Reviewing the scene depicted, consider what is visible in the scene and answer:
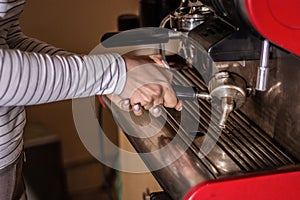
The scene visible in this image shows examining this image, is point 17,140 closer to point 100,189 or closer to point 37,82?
point 37,82

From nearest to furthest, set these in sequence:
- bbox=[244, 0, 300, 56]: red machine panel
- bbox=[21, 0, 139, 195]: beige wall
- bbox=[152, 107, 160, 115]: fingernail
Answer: bbox=[244, 0, 300, 56]: red machine panel < bbox=[152, 107, 160, 115]: fingernail < bbox=[21, 0, 139, 195]: beige wall

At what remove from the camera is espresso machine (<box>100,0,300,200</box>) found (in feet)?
1.74

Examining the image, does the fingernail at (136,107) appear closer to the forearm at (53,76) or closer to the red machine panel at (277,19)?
the forearm at (53,76)

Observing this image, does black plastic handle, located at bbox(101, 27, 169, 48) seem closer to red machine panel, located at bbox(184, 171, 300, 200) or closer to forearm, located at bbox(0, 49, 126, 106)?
forearm, located at bbox(0, 49, 126, 106)

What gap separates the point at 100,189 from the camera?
1642mm

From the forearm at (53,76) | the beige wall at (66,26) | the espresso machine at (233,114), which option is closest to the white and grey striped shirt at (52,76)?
the forearm at (53,76)

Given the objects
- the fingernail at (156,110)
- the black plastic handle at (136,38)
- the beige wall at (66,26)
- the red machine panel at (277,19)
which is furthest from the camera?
the beige wall at (66,26)

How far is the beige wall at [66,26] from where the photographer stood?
1397mm

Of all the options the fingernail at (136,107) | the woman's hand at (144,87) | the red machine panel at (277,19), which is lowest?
the fingernail at (136,107)

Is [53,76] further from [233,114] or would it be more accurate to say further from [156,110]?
[233,114]

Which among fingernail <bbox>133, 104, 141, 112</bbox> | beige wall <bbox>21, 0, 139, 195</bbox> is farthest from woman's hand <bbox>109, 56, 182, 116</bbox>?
beige wall <bbox>21, 0, 139, 195</bbox>

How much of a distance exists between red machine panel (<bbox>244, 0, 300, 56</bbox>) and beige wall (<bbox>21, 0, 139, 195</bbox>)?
100 centimetres

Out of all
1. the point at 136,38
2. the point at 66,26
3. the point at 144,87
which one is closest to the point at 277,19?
the point at 144,87

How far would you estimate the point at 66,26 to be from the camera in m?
1.44
